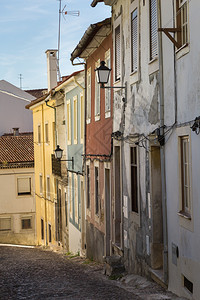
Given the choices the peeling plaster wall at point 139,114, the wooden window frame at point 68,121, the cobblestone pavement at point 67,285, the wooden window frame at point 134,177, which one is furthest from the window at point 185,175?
the wooden window frame at point 68,121

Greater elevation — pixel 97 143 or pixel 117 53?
pixel 117 53

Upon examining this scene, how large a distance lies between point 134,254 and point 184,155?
4252 mm

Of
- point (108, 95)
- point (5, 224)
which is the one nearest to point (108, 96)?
point (108, 95)

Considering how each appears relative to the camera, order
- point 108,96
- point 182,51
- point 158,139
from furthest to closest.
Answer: point 108,96 < point 158,139 < point 182,51

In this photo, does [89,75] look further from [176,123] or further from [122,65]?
[176,123]

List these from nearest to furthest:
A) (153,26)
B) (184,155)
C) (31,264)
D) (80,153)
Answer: (184,155) < (153,26) < (31,264) < (80,153)

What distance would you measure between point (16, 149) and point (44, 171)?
25.5ft

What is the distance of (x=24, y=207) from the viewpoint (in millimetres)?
39844

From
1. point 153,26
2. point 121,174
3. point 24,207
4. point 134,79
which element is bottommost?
point 24,207

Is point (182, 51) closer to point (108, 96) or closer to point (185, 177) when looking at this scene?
point (185, 177)

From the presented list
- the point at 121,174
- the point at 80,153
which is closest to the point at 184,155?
the point at 121,174

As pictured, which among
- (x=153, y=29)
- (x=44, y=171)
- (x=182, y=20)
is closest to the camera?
(x=182, y=20)

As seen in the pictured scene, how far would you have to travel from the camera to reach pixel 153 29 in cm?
1091

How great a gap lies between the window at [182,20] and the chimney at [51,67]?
77.6 ft
